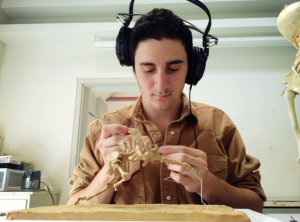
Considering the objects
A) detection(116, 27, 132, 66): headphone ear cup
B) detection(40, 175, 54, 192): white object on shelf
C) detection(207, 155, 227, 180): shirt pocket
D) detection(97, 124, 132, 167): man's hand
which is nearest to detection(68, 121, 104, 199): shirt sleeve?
detection(97, 124, 132, 167): man's hand

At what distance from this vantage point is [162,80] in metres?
0.93

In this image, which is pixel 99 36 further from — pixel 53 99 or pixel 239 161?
pixel 239 161

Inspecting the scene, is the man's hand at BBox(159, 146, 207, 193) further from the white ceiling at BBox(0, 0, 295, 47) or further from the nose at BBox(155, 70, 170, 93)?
the white ceiling at BBox(0, 0, 295, 47)

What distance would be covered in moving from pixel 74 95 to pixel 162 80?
1815mm

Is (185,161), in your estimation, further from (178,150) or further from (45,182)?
(45,182)

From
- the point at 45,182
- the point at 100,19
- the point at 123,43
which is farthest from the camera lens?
the point at 100,19

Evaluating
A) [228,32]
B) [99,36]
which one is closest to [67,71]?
[99,36]

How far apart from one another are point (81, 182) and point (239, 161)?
0.76 m

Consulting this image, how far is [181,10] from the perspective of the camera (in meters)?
2.51

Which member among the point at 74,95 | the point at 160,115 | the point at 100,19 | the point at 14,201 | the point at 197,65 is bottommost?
the point at 14,201

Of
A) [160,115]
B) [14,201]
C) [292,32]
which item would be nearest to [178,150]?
[160,115]

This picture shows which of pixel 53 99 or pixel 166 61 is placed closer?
pixel 166 61

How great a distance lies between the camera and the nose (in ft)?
3.06

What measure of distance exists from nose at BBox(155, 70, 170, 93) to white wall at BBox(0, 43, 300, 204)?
1.53 meters
